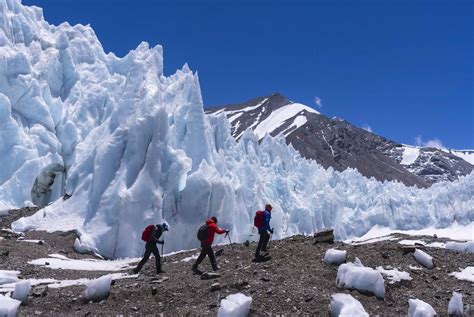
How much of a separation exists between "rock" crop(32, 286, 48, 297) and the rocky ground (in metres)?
0.08

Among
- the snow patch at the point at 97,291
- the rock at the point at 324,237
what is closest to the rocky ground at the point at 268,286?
the snow patch at the point at 97,291

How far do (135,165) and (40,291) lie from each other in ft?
43.5

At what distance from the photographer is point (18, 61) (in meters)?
39.3

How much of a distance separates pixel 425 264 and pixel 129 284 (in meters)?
8.03

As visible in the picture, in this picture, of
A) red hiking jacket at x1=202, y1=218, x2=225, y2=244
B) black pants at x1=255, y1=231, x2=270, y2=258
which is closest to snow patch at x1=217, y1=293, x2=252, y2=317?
red hiking jacket at x1=202, y1=218, x2=225, y2=244

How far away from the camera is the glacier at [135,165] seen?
24547 mm

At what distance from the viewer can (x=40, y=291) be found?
11750 millimetres

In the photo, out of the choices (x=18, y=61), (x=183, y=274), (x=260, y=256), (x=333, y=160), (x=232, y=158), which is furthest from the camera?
(x=333, y=160)

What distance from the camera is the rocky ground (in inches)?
Answer: 416

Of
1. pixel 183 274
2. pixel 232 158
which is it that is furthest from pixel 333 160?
pixel 183 274

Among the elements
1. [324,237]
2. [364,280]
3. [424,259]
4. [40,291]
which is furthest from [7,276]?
[424,259]

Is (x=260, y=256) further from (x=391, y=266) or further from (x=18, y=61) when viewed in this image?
(x=18, y=61)

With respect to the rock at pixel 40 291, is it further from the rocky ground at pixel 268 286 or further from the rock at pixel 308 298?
the rock at pixel 308 298

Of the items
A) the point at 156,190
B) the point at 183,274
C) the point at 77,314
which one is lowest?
the point at 77,314
